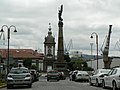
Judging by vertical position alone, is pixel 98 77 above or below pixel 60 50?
below

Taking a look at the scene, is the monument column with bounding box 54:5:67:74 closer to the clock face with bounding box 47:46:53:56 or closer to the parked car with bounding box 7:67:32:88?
the clock face with bounding box 47:46:53:56

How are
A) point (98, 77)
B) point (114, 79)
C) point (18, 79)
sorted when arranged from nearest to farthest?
point (114, 79), point (18, 79), point (98, 77)

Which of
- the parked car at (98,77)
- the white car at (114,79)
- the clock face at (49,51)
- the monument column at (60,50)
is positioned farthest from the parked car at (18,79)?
the clock face at (49,51)

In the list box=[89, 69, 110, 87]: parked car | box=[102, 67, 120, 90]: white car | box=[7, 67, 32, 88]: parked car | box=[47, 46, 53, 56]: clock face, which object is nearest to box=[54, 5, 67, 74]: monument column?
box=[47, 46, 53, 56]: clock face

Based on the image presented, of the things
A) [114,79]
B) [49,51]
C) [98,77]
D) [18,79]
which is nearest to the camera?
[114,79]

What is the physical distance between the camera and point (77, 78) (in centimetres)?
4628

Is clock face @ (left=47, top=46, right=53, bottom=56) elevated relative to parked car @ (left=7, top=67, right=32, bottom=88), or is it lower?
elevated

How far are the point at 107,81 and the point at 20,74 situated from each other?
7659 millimetres

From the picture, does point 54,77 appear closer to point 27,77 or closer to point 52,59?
point 27,77

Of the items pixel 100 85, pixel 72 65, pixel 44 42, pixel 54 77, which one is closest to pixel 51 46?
pixel 44 42

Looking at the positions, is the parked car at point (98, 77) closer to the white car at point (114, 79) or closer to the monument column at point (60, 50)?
Answer: the white car at point (114, 79)

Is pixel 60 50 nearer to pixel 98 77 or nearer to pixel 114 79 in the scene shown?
pixel 98 77

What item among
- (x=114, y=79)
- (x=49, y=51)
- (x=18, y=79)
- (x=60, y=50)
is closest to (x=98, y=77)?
(x=18, y=79)

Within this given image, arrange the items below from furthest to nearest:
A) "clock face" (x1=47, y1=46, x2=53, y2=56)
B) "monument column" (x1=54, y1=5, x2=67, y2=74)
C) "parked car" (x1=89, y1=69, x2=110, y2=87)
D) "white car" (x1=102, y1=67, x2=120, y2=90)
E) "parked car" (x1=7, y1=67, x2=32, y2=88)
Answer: "clock face" (x1=47, y1=46, x2=53, y2=56) < "monument column" (x1=54, y1=5, x2=67, y2=74) < "parked car" (x1=89, y1=69, x2=110, y2=87) < "parked car" (x1=7, y1=67, x2=32, y2=88) < "white car" (x1=102, y1=67, x2=120, y2=90)
